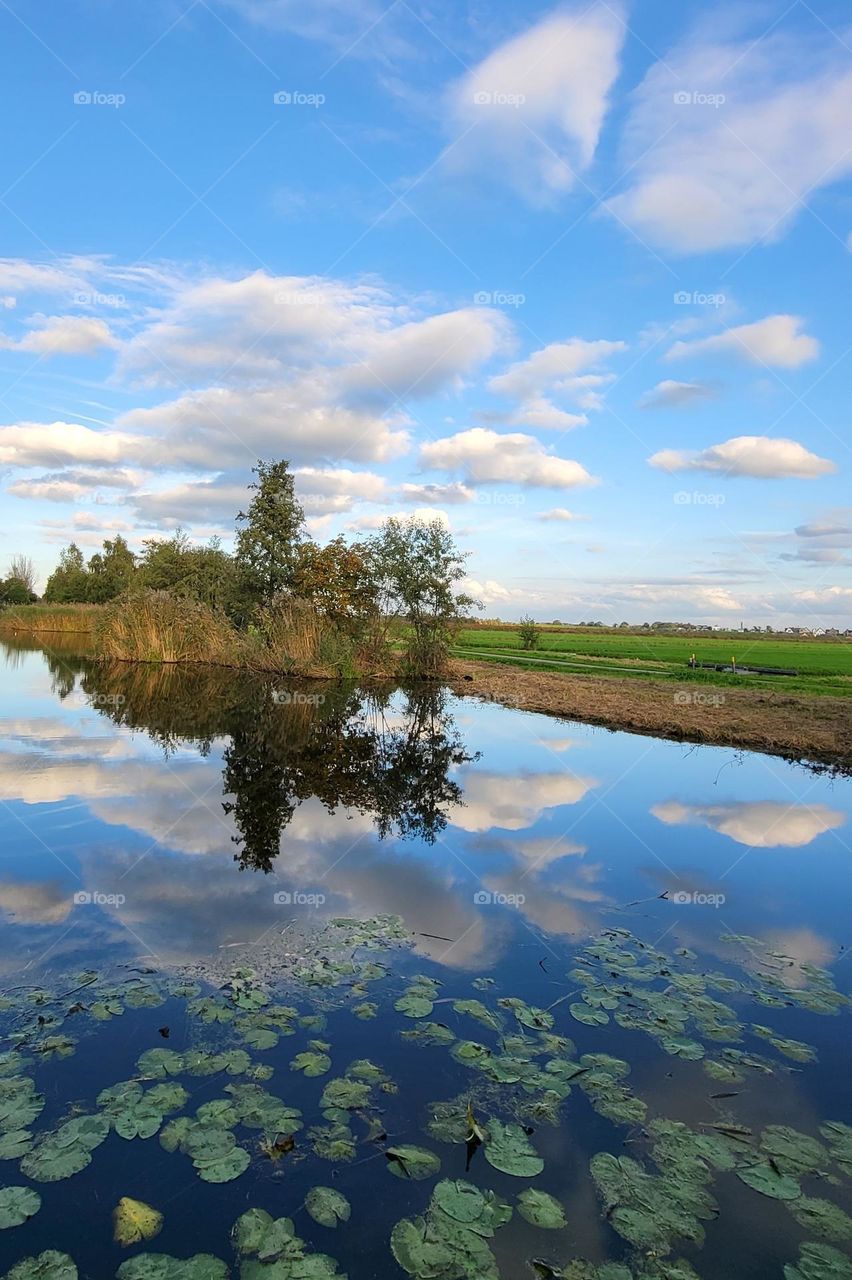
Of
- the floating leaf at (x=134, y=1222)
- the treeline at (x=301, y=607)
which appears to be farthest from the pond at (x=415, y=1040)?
the treeline at (x=301, y=607)

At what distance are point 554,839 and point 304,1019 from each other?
20.0ft

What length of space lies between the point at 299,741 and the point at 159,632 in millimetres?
25672

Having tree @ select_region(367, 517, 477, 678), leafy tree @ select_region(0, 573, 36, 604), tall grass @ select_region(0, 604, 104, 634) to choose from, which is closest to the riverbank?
tree @ select_region(367, 517, 477, 678)

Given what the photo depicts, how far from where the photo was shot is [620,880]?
9336 mm

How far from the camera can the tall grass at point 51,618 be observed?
2680 inches

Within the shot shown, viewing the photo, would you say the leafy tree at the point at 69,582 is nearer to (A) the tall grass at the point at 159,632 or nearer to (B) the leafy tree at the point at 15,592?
(B) the leafy tree at the point at 15,592

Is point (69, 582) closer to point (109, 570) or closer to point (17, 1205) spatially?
point (109, 570)

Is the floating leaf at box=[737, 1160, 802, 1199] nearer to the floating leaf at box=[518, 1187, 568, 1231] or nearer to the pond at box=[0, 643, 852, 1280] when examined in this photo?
the pond at box=[0, 643, 852, 1280]

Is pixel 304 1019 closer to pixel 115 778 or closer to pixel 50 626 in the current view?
pixel 115 778

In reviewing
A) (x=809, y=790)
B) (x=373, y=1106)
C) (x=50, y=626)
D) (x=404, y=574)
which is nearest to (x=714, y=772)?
(x=809, y=790)

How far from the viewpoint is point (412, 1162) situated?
4.14 m

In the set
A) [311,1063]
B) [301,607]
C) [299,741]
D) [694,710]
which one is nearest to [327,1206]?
[311,1063]

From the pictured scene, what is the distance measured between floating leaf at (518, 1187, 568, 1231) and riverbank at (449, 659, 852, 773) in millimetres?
16326

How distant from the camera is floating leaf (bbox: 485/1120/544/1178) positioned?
4.14 m
